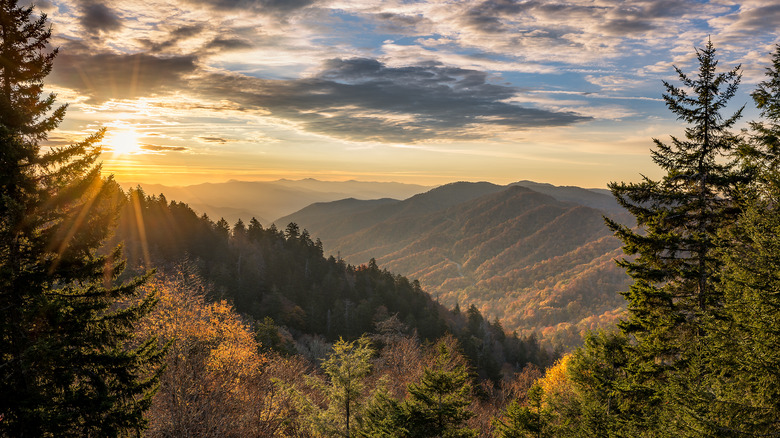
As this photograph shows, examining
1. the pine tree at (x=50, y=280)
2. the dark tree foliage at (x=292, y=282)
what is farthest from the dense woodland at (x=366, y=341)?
the dark tree foliage at (x=292, y=282)

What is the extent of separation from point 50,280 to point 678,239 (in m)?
17.8

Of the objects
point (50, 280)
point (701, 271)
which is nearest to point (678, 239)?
point (701, 271)

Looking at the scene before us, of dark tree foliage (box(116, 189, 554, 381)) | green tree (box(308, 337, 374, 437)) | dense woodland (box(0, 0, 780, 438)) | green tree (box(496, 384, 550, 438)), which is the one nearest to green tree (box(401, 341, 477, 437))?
dense woodland (box(0, 0, 780, 438))

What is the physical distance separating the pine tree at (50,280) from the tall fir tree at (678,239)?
14986mm

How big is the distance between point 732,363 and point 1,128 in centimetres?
1778

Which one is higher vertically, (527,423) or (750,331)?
(750,331)

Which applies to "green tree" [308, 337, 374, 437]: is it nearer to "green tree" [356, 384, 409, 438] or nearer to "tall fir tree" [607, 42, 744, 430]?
"green tree" [356, 384, 409, 438]

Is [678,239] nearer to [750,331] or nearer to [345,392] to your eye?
[750,331]

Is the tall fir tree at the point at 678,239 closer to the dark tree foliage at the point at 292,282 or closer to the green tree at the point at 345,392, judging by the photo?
the green tree at the point at 345,392

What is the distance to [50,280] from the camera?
9352mm

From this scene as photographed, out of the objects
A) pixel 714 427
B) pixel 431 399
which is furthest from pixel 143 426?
pixel 714 427

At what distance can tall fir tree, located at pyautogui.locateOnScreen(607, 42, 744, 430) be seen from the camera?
1206 cm

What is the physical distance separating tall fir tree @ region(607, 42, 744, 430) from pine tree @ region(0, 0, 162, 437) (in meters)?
15.0

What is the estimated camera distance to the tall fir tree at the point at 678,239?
39.6ft
